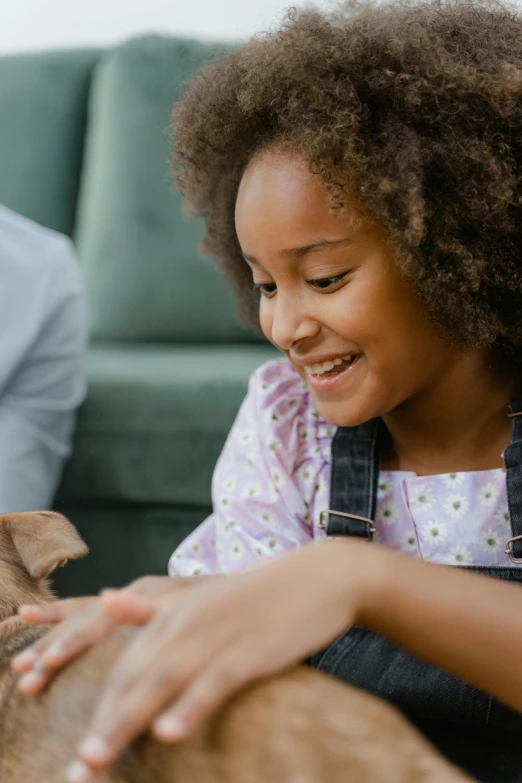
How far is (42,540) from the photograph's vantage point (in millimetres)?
982

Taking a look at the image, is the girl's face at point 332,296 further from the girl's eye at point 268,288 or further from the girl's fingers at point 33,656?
the girl's fingers at point 33,656

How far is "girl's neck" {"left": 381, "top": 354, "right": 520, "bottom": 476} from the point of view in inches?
45.8

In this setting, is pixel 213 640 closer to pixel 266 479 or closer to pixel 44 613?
pixel 44 613

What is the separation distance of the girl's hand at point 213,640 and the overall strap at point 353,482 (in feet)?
1.29

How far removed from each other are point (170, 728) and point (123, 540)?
1107 millimetres

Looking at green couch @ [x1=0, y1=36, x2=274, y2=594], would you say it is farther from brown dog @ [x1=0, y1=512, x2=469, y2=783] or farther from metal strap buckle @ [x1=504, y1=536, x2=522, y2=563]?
brown dog @ [x1=0, y1=512, x2=469, y2=783]

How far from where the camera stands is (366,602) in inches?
29.3

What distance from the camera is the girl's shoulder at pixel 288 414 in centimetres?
123

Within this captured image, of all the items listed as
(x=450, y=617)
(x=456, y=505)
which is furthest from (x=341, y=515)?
(x=450, y=617)

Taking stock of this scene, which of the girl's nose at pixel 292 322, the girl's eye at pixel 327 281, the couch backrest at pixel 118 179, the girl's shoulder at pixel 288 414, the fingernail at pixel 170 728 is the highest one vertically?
the couch backrest at pixel 118 179

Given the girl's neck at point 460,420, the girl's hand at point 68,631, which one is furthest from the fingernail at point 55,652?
the girl's neck at point 460,420

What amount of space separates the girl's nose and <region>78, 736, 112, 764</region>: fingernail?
57 cm

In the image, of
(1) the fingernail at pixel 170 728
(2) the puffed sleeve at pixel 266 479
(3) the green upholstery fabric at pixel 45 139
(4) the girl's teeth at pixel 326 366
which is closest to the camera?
(1) the fingernail at pixel 170 728

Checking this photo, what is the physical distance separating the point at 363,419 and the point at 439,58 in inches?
16.8
